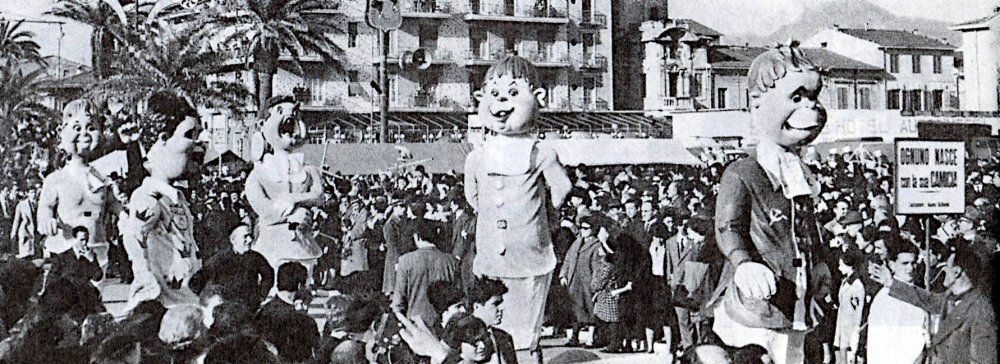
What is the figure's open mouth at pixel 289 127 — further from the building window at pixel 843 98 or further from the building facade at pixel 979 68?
the building facade at pixel 979 68

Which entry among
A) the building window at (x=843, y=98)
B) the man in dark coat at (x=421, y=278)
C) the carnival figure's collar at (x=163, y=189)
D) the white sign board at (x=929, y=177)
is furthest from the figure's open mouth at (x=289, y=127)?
the building window at (x=843, y=98)

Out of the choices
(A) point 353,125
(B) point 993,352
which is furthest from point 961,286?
(A) point 353,125

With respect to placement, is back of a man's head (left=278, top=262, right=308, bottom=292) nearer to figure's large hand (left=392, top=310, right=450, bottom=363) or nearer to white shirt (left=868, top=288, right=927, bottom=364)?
figure's large hand (left=392, top=310, right=450, bottom=363)

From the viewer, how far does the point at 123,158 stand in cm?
493

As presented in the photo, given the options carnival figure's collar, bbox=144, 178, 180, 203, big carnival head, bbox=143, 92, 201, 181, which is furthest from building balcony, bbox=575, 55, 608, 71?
carnival figure's collar, bbox=144, 178, 180, 203

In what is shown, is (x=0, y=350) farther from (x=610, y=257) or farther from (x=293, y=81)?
(x=610, y=257)

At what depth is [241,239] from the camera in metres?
4.65

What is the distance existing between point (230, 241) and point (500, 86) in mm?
1553

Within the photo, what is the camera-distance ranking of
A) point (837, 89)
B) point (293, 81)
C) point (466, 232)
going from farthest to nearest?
point (837, 89), point (293, 81), point (466, 232)

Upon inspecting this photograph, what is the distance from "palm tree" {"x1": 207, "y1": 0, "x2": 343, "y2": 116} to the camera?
496 centimetres

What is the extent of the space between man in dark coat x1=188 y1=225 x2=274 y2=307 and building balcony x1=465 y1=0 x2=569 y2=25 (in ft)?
4.69

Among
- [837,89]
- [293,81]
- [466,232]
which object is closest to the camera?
[466,232]

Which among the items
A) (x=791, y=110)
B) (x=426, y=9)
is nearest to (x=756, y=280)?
(x=791, y=110)

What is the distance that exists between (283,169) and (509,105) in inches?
43.9
